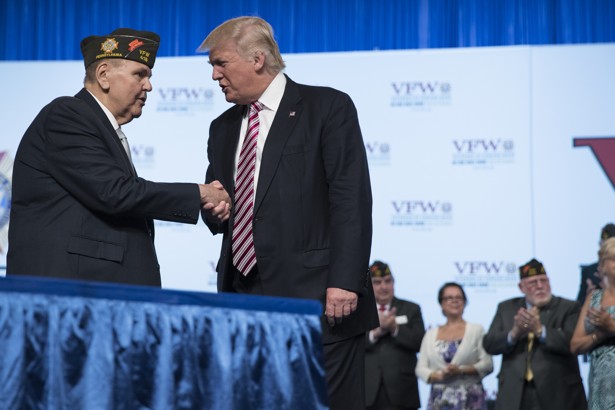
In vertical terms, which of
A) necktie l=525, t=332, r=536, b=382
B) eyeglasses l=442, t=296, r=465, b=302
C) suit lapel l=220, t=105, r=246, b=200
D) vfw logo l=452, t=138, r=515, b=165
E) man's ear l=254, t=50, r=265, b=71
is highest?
vfw logo l=452, t=138, r=515, b=165

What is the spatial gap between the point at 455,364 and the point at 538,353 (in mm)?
676

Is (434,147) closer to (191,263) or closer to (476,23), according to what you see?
(476,23)

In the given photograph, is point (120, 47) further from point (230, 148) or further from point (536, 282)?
point (536, 282)

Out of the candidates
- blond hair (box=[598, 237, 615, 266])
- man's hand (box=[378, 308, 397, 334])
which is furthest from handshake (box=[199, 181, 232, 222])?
man's hand (box=[378, 308, 397, 334])

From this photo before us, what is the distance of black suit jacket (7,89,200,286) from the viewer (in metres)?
3.03

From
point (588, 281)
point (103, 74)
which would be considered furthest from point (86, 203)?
point (588, 281)

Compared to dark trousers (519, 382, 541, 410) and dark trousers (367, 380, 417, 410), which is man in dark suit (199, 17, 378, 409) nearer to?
dark trousers (519, 382, 541, 410)

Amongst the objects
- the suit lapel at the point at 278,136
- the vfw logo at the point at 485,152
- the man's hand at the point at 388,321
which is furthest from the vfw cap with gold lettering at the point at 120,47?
the vfw logo at the point at 485,152

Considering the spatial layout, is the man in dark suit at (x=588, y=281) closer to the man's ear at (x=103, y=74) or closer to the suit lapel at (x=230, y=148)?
the suit lapel at (x=230, y=148)

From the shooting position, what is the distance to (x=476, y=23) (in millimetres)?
9047

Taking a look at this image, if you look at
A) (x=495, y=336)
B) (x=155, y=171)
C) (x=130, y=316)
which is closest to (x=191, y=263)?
(x=155, y=171)

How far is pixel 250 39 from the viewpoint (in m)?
3.53

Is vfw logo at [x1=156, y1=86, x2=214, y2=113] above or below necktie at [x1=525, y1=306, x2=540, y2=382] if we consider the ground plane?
above

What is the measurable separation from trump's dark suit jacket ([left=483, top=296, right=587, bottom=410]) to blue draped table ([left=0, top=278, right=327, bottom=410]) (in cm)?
462
